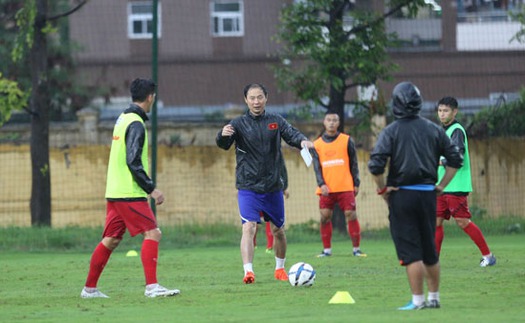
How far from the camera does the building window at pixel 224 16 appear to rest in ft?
106

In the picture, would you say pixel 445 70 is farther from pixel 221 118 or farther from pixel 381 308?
pixel 381 308

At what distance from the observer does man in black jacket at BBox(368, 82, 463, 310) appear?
9422 millimetres

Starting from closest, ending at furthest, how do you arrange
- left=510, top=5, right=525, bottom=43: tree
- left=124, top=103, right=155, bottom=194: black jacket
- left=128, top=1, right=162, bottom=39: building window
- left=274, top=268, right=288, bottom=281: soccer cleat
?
left=124, top=103, right=155, bottom=194: black jacket, left=274, top=268, right=288, bottom=281: soccer cleat, left=510, top=5, right=525, bottom=43: tree, left=128, top=1, right=162, bottom=39: building window

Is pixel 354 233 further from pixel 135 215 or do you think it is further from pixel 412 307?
pixel 412 307

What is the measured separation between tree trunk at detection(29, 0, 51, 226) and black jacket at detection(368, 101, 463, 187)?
582 inches

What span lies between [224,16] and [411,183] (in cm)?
2540

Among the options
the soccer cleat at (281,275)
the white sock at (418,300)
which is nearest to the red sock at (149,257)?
the soccer cleat at (281,275)

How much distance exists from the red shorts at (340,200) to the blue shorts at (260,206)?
4.67 metres

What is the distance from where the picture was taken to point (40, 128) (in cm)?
2331

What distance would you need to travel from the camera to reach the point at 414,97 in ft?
31.1

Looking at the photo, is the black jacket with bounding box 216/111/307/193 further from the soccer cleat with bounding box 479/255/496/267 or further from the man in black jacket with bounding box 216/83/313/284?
the soccer cleat with bounding box 479/255/496/267

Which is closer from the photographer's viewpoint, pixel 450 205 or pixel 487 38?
pixel 450 205

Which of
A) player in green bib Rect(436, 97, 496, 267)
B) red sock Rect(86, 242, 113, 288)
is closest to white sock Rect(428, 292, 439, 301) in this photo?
red sock Rect(86, 242, 113, 288)

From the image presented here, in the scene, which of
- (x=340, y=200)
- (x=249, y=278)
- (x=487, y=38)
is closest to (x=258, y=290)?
(x=249, y=278)
